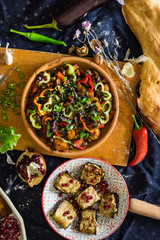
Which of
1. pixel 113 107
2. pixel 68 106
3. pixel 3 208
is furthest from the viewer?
pixel 3 208

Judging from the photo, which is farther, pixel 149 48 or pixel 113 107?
pixel 149 48

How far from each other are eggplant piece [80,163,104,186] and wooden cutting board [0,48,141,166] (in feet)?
0.91

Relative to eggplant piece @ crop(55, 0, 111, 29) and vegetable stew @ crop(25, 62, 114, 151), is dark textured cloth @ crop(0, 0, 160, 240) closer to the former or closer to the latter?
eggplant piece @ crop(55, 0, 111, 29)

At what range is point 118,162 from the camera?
17.4 ft

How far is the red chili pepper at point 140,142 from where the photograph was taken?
205 inches

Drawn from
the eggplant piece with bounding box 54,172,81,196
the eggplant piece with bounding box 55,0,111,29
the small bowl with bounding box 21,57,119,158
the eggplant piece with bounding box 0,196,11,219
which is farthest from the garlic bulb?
the eggplant piece with bounding box 0,196,11,219

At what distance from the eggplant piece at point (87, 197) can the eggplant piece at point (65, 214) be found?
205 mm

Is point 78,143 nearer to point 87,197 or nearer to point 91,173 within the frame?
point 91,173

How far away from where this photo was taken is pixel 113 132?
17.2ft

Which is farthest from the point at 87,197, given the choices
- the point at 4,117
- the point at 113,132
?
the point at 4,117

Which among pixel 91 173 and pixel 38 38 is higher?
pixel 38 38

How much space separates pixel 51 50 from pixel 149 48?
6.40ft

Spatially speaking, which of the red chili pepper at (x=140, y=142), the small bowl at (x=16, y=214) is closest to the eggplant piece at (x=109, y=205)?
the red chili pepper at (x=140, y=142)

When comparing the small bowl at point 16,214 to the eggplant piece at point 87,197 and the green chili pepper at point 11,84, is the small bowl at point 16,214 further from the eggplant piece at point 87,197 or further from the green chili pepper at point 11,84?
the green chili pepper at point 11,84
